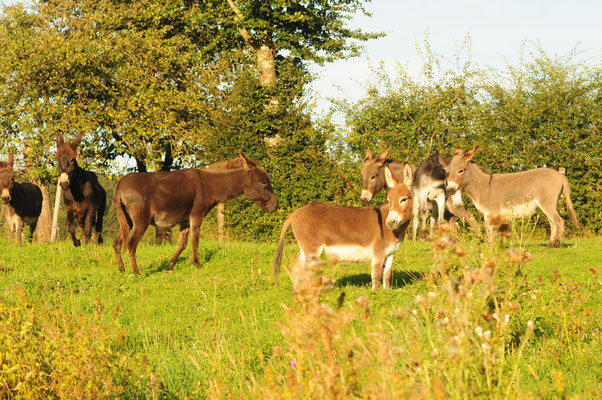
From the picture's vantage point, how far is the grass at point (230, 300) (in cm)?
501

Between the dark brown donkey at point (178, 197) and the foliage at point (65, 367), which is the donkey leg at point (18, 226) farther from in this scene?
the foliage at point (65, 367)

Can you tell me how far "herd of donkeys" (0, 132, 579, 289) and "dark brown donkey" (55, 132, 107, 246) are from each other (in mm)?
22

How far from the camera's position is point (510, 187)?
13125mm

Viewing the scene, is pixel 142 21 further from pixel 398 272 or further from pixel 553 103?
pixel 398 272

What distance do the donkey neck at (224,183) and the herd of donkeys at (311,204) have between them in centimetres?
2

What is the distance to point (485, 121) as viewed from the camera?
18141mm

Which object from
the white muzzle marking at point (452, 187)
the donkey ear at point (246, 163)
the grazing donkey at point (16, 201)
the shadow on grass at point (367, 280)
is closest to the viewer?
the shadow on grass at point (367, 280)

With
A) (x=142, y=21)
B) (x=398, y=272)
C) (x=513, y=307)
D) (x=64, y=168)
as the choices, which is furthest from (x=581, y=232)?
(x=142, y=21)

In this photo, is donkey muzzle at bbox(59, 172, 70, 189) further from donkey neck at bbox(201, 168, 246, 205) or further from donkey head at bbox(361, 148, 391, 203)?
donkey head at bbox(361, 148, 391, 203)

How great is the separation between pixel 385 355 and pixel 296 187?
14.7m

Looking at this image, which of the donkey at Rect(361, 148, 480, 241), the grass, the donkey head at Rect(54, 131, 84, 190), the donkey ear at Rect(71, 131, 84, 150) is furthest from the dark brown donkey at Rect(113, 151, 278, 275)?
the donkey head at Rect(54, 131, 84, 190)

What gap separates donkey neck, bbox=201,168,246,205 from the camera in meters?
11.3

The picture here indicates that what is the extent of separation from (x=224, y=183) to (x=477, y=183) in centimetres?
573

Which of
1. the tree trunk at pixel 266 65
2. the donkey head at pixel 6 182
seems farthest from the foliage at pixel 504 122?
the donkey head at pixel 6 182
